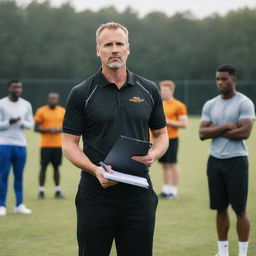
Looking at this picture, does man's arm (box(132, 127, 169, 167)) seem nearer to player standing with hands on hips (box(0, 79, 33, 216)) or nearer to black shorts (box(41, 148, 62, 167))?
player standing with hands on hips (box(0, 79, 33, 216))

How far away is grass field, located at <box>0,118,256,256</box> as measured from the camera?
7668mm

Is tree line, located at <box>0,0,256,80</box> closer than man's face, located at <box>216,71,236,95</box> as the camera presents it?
No

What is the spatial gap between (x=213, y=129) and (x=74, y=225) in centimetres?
319

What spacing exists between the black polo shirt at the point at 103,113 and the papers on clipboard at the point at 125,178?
0.69 ft

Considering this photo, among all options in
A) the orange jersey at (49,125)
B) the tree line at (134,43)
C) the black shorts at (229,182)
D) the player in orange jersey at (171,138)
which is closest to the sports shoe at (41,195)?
the orange jersey at (49,125)

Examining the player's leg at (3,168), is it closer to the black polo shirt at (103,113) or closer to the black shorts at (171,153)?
the black shorts at (171,153)

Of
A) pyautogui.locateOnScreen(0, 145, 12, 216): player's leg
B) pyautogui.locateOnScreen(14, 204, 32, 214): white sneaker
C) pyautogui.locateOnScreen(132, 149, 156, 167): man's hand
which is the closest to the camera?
pyautogui.locateOnScreen(132, 149, 156, 167): man's hand

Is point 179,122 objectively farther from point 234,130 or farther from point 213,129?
point 234,130

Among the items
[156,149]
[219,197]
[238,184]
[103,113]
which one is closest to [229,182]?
[238,184]

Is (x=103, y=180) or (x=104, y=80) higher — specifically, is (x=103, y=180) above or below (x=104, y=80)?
below

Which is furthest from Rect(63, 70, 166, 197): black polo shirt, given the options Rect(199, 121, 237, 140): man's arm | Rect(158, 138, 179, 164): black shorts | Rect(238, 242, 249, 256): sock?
Rect(158, 138, 179, 164): black shorts

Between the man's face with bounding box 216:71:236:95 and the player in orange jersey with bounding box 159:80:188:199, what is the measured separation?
485 cm

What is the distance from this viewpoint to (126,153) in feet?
13.9

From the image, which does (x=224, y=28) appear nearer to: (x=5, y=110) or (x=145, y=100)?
(x=5, y=110)
